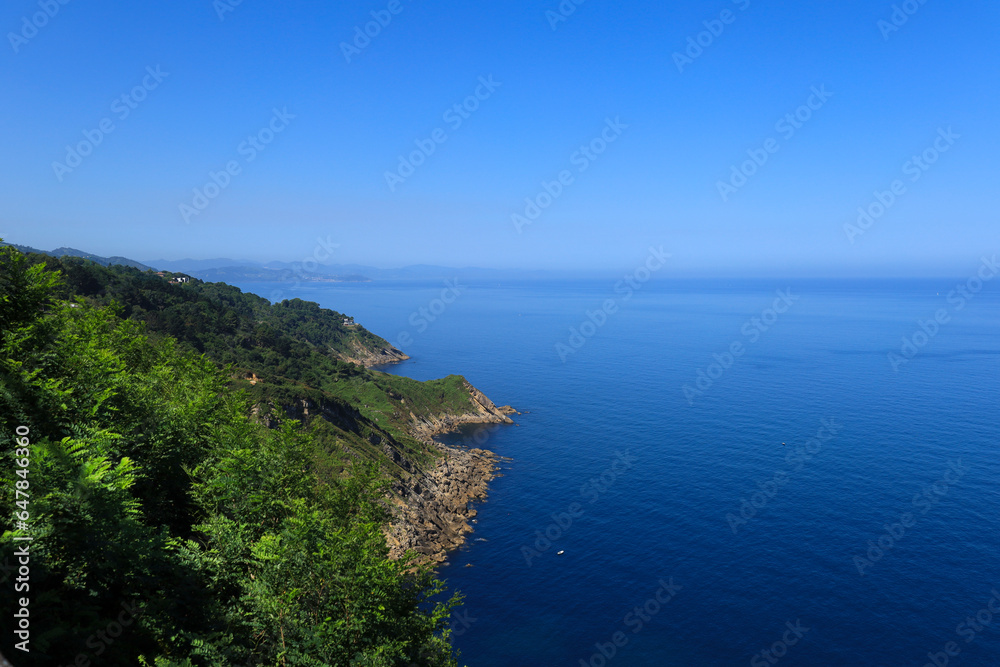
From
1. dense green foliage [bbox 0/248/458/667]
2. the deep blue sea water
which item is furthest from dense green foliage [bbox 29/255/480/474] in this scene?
dense green foliage [bbox 0/248/458/667]

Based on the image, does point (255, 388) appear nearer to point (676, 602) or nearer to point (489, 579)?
point (489, 579)

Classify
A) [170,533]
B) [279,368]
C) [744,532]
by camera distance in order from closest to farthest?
[170,533]
[744,532]
[279,368]

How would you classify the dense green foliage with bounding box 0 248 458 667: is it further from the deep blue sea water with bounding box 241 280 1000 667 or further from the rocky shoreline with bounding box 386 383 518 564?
the deep blue sea water with bounding box 241 280 1000 667

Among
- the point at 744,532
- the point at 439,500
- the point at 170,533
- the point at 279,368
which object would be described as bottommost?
the point at 170,533

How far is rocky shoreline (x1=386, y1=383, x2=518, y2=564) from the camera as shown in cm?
6875

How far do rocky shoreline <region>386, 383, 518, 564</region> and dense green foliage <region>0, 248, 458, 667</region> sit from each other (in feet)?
82.4

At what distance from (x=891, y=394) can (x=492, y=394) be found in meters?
98.1

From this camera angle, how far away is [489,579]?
64.3 metres

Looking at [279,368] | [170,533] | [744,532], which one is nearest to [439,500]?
[744,532]

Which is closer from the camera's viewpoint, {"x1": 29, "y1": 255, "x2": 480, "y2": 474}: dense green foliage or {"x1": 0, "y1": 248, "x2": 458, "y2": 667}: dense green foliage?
{"x1": 0, "y1": 248, "x2": 458, "y2": 667}: dense green foliage

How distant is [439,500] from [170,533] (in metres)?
58.2

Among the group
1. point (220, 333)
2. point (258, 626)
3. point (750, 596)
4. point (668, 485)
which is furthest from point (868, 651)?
point (220, 333)

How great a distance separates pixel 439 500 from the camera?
83.2 metres

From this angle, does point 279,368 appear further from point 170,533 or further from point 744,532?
point 744,532
